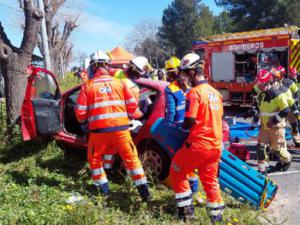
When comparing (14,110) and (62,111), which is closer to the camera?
(62,111)

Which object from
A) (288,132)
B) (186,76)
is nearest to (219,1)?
(288,132)

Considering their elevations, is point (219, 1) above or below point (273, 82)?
above

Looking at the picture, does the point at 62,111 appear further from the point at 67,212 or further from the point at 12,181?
the point at 67,212

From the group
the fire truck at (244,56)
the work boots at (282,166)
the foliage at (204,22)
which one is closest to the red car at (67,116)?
the work boots at (282,166)

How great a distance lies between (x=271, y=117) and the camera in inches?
217

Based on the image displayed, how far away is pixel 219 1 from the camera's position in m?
39.8

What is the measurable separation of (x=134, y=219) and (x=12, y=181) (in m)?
2.02

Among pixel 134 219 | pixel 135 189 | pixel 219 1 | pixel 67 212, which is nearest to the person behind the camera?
pixel 67 212

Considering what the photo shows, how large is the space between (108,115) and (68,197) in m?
1.08

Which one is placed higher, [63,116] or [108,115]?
[108,115]

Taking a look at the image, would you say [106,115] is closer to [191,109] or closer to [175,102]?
[175,102]

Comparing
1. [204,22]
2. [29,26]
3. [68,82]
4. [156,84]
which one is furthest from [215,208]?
[204,22]

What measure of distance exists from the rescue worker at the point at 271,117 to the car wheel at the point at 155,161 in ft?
5.33

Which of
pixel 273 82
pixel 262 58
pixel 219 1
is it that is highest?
Answer: pixel 219 1
